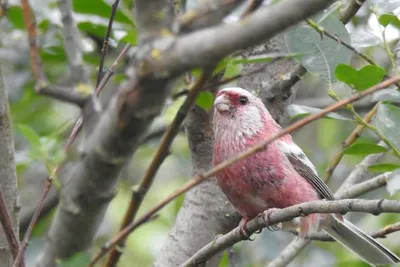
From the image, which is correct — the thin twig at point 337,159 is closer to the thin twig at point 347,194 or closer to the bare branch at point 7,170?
the thin twig at point 347,194

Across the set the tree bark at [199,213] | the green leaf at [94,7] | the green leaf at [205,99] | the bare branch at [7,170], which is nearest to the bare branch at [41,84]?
the green leaf at [205,99]

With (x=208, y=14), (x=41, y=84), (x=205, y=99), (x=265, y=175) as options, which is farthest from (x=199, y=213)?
(x=208, y=14)

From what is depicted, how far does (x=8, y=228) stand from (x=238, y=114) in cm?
244

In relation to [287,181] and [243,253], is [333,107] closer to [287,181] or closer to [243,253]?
[287,181]

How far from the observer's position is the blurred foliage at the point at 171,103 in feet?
10.3

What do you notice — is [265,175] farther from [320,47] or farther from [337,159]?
[320,47]

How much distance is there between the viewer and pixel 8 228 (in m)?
2.59

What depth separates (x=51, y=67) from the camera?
568cm

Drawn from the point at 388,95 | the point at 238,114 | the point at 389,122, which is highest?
the point at 238,114

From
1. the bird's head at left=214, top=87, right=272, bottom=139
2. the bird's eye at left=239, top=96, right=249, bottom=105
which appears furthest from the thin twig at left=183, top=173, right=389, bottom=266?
the bird's eye at left=239, top=96, right=249, bottom=105

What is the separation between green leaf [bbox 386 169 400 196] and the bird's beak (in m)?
1.83

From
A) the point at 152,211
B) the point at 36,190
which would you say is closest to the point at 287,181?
the point at 152,211

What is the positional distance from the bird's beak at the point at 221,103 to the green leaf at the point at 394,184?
1834mm

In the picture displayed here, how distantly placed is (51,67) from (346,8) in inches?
109
